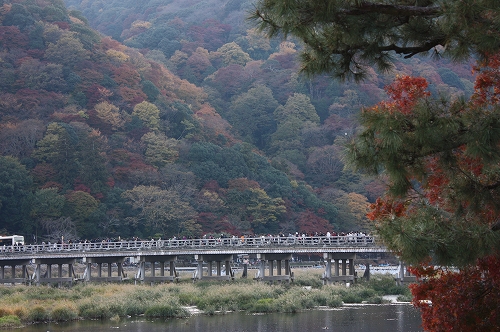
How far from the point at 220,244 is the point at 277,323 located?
17.5m

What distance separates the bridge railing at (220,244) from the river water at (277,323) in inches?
346

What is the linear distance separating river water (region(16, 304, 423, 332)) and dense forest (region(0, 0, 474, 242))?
Result: 761 inches

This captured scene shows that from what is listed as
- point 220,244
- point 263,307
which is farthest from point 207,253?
point 263,307

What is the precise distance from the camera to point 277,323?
30281 millimetres

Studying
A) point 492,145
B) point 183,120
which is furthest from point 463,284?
point 183,120

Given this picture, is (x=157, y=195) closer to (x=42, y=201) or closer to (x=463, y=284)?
(x=42, y=201)

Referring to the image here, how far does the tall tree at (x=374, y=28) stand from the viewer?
10750mm

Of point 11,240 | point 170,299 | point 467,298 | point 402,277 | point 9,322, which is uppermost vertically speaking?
point 11,240

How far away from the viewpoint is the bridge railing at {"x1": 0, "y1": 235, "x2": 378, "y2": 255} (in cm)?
4372

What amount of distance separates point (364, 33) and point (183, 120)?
74.5 m

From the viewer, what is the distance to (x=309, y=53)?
41.1ft

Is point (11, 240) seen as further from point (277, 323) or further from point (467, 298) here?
point (467, 298)

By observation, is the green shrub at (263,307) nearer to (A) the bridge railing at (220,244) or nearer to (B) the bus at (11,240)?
(A) the bridge railing at (220,244)

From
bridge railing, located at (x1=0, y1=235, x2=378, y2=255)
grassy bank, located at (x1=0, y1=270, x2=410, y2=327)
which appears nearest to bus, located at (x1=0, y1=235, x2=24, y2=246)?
bridge railing, located at (x1=0, y1=235, x2=378, y2=255)
